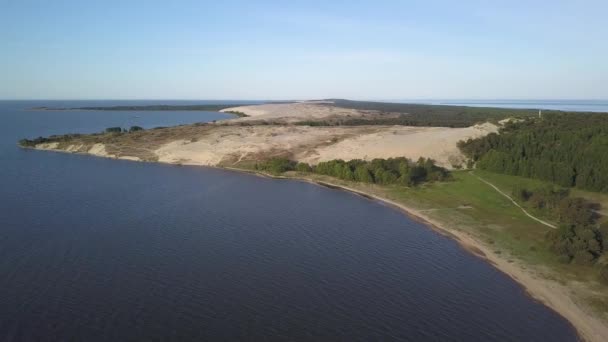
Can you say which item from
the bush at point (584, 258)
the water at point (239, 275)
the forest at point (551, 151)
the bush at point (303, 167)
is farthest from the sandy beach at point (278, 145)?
the bush at point (584, 258)

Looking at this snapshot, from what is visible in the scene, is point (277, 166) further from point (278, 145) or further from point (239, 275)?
point (239, 275)

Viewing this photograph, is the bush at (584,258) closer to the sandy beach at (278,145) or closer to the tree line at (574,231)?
the tree line at (574,231)

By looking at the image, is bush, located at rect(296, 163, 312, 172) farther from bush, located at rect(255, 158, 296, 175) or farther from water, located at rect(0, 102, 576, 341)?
water, located at rect(0, 102, 576, 341)

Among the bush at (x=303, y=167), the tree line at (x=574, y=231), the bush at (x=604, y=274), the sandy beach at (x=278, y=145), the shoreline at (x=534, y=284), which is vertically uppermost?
the sandy beach at (x=278, y=145)

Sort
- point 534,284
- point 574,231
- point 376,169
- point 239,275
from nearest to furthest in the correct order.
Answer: point 534,284
point 239,275
point 574,231
point 376,169

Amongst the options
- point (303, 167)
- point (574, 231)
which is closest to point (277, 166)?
point (303, 167)
